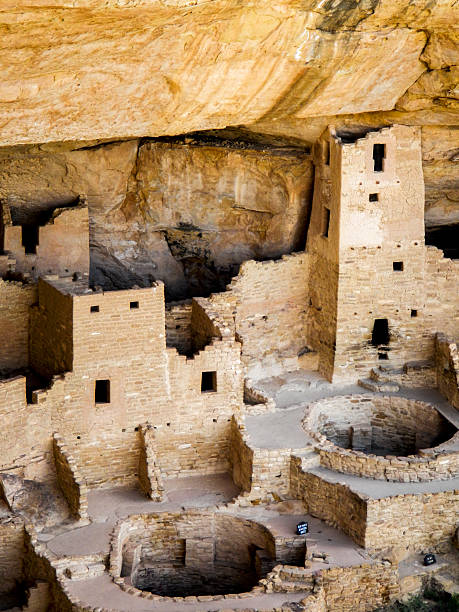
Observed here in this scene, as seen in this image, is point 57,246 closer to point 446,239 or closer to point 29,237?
point 29,237

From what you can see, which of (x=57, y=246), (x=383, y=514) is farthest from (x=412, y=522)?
(x=57, y=246)

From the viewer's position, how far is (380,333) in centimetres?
2325

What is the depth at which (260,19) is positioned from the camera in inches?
655

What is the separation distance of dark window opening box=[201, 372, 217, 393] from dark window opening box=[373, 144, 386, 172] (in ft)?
14.8

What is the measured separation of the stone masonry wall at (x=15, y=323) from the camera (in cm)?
2069

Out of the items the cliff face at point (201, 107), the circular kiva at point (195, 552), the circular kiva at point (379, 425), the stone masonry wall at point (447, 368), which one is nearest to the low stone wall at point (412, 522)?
the circular kiva at point (379, 425)

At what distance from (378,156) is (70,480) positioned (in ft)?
24.8

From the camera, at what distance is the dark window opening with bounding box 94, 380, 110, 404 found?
1998 cm

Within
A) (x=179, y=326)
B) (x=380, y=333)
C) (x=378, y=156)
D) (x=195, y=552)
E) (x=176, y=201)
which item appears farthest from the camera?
(x=380, y=333)

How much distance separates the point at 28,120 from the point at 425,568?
28.6 ft

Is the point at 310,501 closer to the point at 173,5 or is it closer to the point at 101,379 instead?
the point at 101,379

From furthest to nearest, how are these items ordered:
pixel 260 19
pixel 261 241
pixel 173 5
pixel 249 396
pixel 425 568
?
pixel 261 241
pixel 249 396
pixel 425 568
pixel 260 19
pixel 173 5

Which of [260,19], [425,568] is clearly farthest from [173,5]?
[425,568]

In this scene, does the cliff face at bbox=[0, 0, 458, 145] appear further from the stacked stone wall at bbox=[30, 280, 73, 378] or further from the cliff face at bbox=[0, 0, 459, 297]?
the stacked stone wall at bbox=[30, 280, 73, 378]
